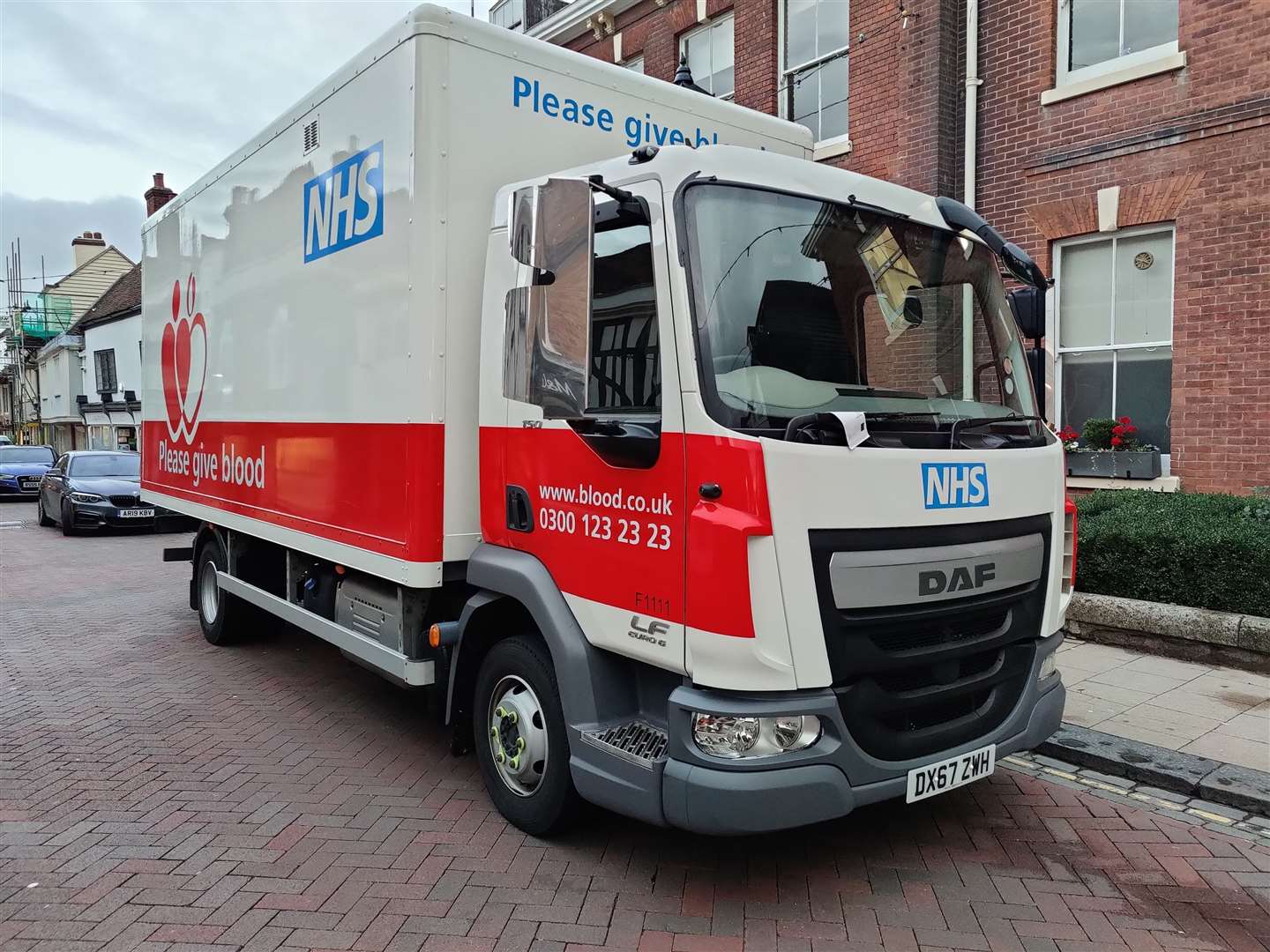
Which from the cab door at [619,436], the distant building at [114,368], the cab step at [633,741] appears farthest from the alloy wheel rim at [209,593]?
the distant building at [114,368]

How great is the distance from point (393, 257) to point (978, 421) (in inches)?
103

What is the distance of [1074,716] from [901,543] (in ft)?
9.15

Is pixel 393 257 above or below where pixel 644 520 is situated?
above

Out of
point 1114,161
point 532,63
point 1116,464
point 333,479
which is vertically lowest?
point 1116,464

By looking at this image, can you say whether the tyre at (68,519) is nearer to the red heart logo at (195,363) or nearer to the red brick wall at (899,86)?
the red heart logo at (195,363)

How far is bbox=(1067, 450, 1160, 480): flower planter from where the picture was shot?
847 cm

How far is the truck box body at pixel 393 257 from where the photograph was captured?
13.6ft

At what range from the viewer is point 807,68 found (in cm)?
1147

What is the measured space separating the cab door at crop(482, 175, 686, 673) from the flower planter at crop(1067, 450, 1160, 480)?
6.70m

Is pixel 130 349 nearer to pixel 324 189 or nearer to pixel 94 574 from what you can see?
pixel 94 574

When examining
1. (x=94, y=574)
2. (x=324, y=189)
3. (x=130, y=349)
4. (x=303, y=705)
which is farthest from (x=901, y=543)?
(x=130, y=349)

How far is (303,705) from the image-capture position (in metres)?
6.04

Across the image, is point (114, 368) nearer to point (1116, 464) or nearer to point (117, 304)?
point (117, 304)

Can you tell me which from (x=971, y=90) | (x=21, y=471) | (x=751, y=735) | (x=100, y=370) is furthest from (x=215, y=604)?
(x=100, y=370)
